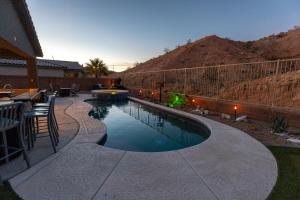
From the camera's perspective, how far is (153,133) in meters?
6.72

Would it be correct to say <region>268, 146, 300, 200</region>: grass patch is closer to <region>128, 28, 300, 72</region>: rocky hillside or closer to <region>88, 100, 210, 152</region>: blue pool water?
<region>88, 100, 210, 152</region>: blue pool water

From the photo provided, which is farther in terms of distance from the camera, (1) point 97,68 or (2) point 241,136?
(1) point 97,68

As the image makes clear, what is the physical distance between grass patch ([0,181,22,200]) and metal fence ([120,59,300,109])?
7532 mm

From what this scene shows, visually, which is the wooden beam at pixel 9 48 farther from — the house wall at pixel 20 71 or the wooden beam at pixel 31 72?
the house wall at pixel 20 71

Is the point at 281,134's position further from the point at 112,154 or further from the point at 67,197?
the point at 67,197

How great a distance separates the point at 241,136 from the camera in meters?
5.25

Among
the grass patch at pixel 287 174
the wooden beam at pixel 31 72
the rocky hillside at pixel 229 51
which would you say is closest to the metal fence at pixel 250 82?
the grass patch at pixel 287 174

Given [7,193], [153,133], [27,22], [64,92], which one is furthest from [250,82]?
[64,92]

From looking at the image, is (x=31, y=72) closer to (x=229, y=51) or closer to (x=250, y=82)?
(x=250, y=82)

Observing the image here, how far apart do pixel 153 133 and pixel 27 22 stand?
804 cm

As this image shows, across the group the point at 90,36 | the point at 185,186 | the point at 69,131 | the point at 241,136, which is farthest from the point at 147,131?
the point at 90,36

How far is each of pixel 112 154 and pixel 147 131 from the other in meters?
3.09

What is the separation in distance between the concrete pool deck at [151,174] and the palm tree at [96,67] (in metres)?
30.4

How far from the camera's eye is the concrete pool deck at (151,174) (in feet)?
8.59
